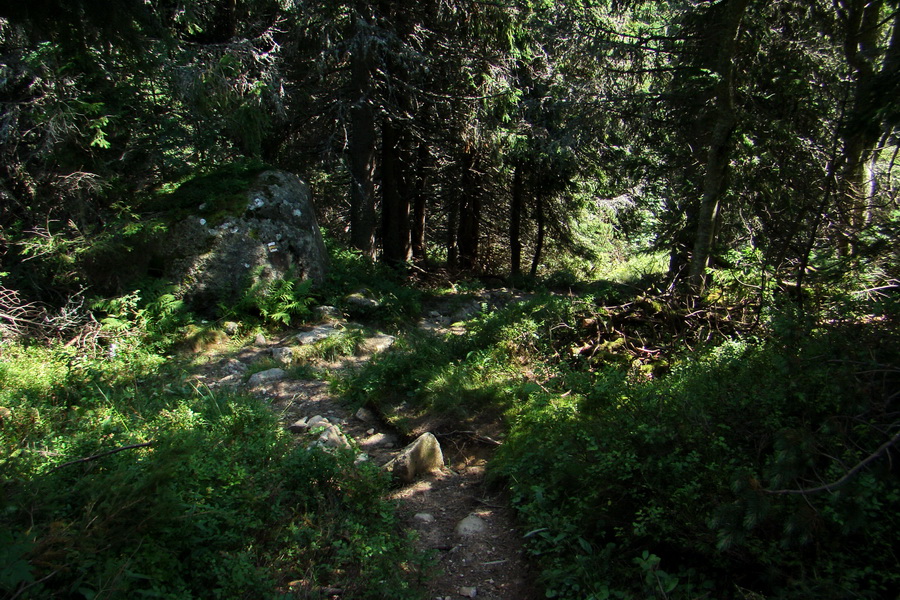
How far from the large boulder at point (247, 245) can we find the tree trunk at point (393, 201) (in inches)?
126

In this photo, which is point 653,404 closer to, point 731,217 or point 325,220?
point 731,217

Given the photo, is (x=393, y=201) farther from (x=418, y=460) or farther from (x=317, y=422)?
(x=418, y=460)

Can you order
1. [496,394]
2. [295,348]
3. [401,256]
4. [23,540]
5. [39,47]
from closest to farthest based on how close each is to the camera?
[23,540] → [496,394] → [39,47] → [295,348] → [401,256]

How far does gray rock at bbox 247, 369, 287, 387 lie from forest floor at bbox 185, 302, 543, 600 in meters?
0.07

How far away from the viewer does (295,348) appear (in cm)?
773

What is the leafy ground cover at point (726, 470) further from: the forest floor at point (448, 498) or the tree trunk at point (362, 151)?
the tree trunk at point (362, 151)

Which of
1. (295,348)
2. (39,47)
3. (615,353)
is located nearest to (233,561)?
(615,353)

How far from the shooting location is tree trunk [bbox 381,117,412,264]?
12.8 meters

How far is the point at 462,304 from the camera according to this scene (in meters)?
11.6

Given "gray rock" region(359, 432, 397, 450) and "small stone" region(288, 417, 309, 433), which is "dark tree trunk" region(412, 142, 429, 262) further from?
"gray rock" region(359, 432, 397, 450)

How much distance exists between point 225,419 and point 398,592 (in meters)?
2.50

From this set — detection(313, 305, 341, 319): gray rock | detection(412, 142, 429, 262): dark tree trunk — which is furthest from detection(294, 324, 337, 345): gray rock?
detection(412, 142, 429, 262): dark tree trunk

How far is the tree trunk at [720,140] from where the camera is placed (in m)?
5.94

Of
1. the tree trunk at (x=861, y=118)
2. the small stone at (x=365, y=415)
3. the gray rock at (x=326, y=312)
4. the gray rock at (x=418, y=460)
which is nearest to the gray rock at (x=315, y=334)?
the gray rock at (x=326, y=312)
